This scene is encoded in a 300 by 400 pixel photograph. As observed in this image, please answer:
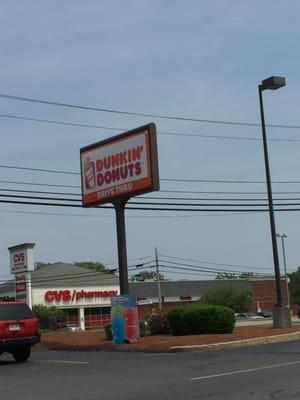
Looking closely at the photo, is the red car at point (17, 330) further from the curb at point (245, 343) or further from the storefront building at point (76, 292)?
the storefront building at point (76, 292)

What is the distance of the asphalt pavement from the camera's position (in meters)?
10.5

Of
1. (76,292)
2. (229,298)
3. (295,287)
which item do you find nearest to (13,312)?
(76,292)

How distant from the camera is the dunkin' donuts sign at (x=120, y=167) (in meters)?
23.0

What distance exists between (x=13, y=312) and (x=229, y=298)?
211 ft

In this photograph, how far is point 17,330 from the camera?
60.7ft

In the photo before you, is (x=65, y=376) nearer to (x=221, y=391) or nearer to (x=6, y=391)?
(x=6, y=391)

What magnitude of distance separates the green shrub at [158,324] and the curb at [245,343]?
497 centimetres

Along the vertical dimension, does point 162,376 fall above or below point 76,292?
below

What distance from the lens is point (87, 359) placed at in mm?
18031

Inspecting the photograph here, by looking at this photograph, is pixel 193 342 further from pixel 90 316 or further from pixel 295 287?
pixel 295 287

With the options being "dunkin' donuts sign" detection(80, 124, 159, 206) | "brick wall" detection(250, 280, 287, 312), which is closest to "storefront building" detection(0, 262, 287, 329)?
"brick wall" detection(250, 280, 287, 312)

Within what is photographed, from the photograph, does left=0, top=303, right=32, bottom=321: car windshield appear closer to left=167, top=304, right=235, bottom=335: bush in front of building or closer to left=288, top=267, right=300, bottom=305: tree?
left=167, top=304, right=235, bottom=335: bush in front of building

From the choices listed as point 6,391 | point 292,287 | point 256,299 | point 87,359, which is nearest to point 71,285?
point 256,299

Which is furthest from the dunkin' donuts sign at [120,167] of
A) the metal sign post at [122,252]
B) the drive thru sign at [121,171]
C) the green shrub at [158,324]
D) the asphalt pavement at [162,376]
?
the asphalt pavement at [162,376]
